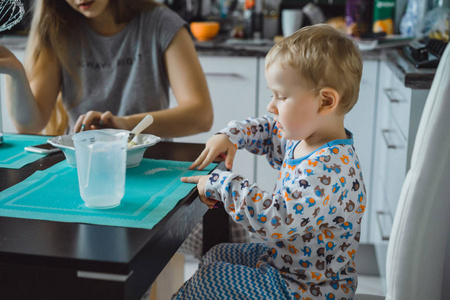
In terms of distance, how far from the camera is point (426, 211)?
2.95 ft

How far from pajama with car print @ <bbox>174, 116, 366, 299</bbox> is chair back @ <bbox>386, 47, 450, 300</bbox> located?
104 mm

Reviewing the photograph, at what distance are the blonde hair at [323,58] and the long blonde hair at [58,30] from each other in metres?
0.93

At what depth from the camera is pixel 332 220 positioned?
980 mm

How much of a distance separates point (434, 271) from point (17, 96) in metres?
1.17

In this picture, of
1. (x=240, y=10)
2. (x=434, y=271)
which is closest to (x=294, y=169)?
(x=434, y=271)

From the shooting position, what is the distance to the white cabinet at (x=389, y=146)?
168 centimetres

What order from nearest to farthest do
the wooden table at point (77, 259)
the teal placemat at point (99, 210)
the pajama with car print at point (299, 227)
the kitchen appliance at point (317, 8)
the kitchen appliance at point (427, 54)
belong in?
the wooden table at point (77, 259) < the teal placemat at point (99, 210) < the pajama with car print at point (299, 227) < the kitchen appliance at point (427, 54) < the kitchen appliance at point (317, 8)

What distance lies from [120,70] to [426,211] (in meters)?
1.19

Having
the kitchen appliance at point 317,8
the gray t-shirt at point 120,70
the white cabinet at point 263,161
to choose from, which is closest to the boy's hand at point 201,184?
the gray t-shirt at point 120,70

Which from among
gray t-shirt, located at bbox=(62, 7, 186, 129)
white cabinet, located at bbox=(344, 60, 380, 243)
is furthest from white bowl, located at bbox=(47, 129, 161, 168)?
white cabinet, located at bbox=(344, 60, 380, 243)

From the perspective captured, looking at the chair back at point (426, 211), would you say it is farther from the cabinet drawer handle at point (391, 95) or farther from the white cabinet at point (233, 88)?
the white cabinet at point (233, 88)

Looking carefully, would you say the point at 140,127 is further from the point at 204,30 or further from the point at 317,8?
the point at 317,8

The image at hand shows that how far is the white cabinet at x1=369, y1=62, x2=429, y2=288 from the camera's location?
5.50 feet

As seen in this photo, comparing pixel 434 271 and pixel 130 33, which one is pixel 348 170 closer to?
pixel 434 271
